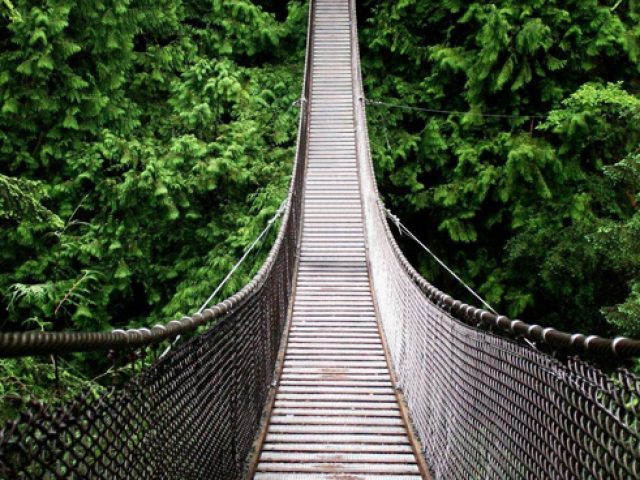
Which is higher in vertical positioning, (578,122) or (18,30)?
(18,30)

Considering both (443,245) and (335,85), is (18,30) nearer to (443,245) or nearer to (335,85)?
(335,85)

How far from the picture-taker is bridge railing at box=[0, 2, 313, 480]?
115 cm

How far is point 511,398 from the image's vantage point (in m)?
1.95

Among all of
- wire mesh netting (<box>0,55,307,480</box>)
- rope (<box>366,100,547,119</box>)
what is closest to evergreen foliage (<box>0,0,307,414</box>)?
rope (<box>366,100,547,119</box>)

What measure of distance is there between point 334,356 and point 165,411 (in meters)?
3.16

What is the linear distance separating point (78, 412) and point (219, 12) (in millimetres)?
10967

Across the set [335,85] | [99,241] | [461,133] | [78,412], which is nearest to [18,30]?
[99,241]

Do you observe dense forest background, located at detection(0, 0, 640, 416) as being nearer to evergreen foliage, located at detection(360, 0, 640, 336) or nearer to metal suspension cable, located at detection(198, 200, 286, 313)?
evergreen foliage, located at detection(360, 0, 640, 336)

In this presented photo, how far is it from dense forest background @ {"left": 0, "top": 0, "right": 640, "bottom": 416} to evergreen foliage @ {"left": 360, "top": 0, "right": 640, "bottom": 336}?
0.03 m

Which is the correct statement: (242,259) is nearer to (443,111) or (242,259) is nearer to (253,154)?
(253,154)

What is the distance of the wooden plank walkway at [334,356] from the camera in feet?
11.1

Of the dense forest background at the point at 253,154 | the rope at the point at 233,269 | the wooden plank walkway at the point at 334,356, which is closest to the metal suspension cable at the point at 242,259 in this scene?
the rope at the point at 233,269

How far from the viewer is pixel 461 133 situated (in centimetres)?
1024

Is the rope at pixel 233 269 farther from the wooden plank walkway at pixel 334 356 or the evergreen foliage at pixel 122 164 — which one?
the evergreen foliage at pixel 122 164
